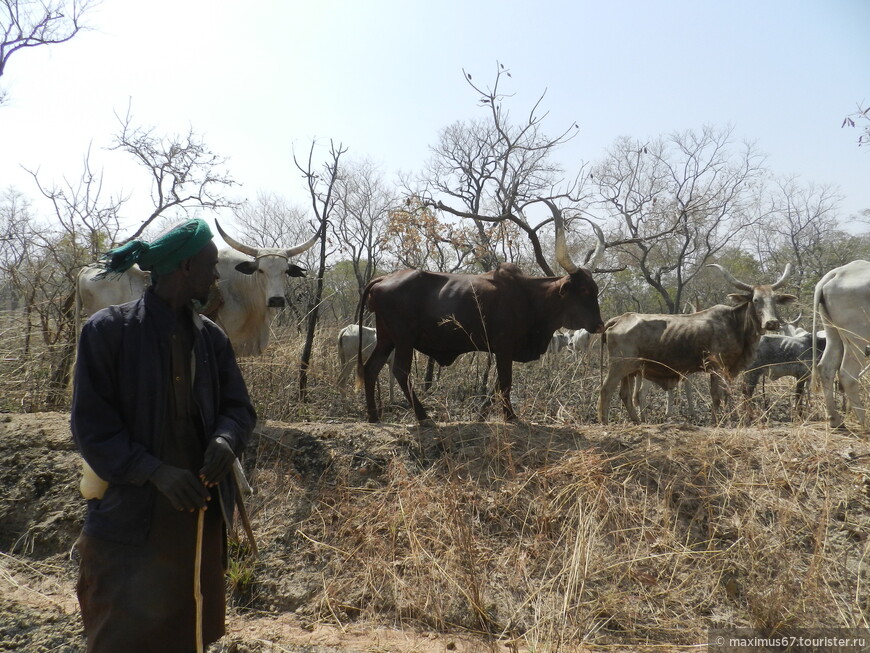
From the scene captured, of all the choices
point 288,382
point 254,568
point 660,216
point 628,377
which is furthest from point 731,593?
point 660,216

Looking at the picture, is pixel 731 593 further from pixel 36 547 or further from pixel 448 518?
pixel 36 547

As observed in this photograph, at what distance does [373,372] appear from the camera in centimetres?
755

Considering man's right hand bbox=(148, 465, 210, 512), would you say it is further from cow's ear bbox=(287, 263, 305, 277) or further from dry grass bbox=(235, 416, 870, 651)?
cow's ear bbox=(287, 263, 305, 277)

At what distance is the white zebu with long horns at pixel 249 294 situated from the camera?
7871mm

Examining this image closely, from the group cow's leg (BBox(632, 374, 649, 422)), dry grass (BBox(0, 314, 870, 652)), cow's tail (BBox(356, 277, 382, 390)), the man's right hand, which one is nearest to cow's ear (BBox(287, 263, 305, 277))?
cow's tail (BBox(356, 277, 382, 390))

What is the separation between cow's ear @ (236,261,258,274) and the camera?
296 inches

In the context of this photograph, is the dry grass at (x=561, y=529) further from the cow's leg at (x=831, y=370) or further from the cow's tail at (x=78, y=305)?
the cow's tail at (x=78, y=305)

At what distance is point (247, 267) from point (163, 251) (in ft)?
16.0

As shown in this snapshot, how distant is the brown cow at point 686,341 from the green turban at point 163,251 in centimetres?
662

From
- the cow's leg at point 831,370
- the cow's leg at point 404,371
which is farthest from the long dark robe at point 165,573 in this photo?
the cow's leg at point 831,370

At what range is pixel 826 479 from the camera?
5.32m

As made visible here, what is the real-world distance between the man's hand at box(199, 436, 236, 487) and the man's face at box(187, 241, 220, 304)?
25.1 inches

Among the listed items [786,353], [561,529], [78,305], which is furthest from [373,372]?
[786,353]

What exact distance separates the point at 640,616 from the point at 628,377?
5093mm
